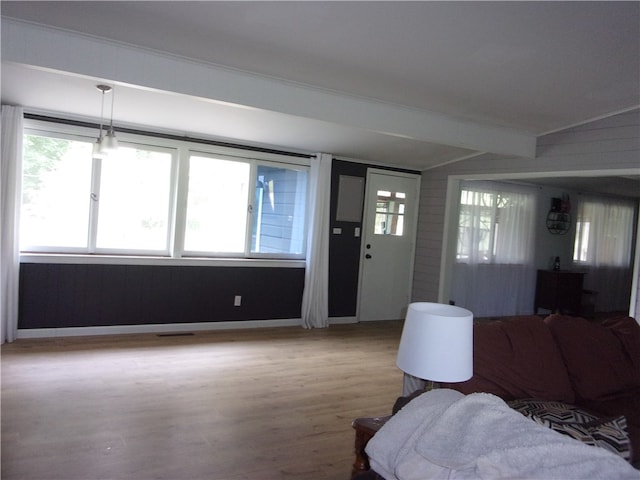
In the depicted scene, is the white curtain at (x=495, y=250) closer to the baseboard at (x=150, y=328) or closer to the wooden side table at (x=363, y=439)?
the baseboard at (x=150, y=328)

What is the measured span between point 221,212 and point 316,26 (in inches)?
123

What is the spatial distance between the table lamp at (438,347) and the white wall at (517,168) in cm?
349

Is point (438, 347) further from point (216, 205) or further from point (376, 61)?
point (216, 205)

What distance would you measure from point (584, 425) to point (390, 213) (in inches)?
188

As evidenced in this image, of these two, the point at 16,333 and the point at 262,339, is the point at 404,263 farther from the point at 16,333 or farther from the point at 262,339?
the point at 16,333

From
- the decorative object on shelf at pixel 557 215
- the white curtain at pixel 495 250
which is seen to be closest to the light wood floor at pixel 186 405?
the white curtain at pixel 495 250

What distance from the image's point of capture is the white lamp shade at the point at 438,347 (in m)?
1.87

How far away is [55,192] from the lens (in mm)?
4691

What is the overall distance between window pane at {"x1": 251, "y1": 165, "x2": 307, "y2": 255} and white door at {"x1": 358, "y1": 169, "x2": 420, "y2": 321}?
0.96 meters

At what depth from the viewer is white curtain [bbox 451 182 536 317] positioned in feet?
22.8

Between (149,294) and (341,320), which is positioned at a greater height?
(149,294)

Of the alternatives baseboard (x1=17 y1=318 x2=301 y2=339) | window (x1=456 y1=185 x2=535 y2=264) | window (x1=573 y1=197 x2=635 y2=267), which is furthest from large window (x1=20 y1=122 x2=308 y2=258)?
window (x1=573 y1=197 x2=635 y2=267)

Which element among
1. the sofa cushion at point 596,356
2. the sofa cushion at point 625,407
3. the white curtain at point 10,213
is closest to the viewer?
the sofa cushion at point 625,407

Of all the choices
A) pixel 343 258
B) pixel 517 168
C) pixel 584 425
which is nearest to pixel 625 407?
pixel 584 425
